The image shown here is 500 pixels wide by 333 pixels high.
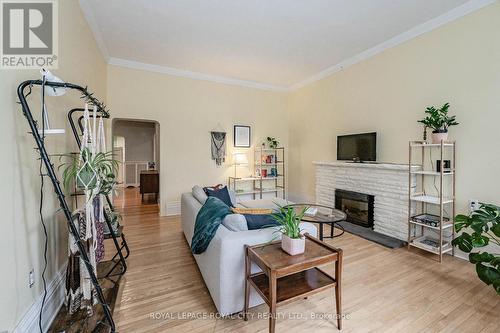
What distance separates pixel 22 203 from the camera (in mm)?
1462

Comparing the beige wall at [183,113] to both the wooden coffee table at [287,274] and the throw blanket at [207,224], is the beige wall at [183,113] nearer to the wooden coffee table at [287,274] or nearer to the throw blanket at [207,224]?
the throw blanket at [207,224]

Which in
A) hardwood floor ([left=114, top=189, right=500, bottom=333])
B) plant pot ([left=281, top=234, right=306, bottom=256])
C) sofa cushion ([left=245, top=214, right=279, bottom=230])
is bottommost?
hardwood floor ([left=114, top=189, right=500, bottom=333])

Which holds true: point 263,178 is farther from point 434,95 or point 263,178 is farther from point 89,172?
point 89,172

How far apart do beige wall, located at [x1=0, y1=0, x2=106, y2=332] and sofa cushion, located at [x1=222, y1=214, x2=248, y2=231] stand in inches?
54.4

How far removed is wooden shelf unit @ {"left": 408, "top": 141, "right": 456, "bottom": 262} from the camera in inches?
110

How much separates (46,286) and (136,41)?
11.6ft

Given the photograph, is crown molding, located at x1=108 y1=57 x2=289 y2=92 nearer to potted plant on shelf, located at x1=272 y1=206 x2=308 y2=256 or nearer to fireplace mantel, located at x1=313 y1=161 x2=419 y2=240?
fireplace mantel, located at x1=313 y1=161 x2=419 y2=240

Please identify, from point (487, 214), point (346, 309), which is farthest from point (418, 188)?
point (346, 309)

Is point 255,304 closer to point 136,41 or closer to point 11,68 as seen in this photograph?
point 11,68

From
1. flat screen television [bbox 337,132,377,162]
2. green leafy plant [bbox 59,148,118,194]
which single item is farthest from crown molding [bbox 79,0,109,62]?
flat screen television [bbox 337,132,377,162]

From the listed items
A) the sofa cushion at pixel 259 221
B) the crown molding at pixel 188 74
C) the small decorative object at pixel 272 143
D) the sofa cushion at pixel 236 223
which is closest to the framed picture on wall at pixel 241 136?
the small decorative object at pixel 272 143

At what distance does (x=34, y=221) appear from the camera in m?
1.59

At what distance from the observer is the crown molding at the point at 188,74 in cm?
432

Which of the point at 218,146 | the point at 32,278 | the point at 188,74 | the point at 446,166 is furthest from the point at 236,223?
the point at 188,74
